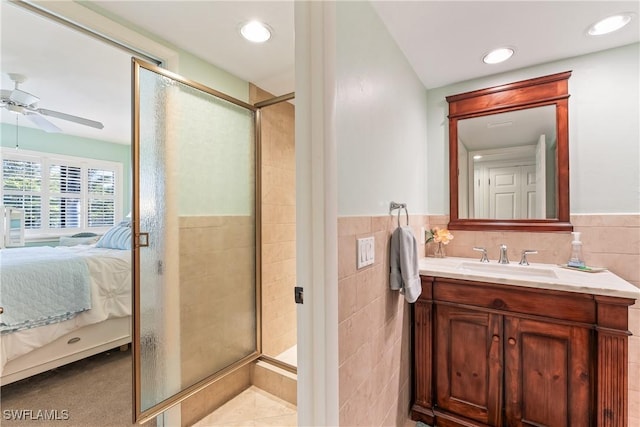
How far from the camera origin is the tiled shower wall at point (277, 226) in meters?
2.26

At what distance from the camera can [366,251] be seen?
1.16 m

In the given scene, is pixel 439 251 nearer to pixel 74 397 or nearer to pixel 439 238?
pixel 439 238

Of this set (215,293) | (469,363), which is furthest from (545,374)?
(215,293)

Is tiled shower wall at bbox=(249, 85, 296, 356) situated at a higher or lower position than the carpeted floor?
higher

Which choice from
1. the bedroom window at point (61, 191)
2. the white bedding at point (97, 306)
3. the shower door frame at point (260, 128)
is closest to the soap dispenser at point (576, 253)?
the shower door frame at point (260, 128)

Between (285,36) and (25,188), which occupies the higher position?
(285,36)

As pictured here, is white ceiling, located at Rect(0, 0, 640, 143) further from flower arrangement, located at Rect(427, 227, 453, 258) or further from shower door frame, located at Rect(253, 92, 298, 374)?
flower arrangement, located at Rect(427, 227, 453, 258)

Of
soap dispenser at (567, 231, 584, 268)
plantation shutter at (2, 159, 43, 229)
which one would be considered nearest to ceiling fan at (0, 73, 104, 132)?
plantation shutter at (2, 159, 43, 229)

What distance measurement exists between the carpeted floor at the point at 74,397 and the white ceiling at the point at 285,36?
7.50 feet

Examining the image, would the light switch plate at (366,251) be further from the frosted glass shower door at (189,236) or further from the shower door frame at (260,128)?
the shower door frame at (260,128)

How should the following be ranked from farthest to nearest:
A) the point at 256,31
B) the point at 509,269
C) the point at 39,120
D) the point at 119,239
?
the point at 119,239 < the point at 39,120 < the point at 509,269 < the point at 256,31

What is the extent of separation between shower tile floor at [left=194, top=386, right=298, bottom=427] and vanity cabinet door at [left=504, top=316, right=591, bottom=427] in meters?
1.29

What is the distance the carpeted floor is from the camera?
1719mm

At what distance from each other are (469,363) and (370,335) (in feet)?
2.48
